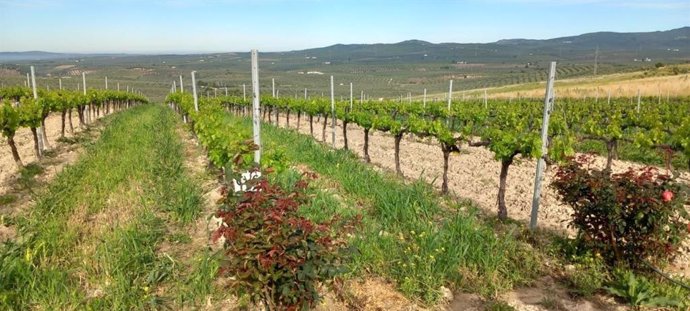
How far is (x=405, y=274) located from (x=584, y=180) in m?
2.33

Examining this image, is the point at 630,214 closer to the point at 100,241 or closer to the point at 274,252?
the point at 274,252

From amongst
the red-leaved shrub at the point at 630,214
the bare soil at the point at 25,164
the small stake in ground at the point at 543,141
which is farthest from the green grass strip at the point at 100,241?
the small stake in ground at the point at 543,141

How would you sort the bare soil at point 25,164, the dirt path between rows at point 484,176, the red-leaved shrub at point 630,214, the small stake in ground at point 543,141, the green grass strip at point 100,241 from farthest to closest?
the dirt path between rows at point 484,176 < the bare soil at point 25,164 < the small stake in ground at point 543,141 < the red-leaved shrub at point 630,214 < the green grass strip at point 100,241

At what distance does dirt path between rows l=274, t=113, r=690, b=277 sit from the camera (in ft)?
25.3

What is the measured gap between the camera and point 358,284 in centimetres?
484

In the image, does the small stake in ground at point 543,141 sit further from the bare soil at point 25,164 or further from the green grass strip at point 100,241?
the bare soil at point 25,164

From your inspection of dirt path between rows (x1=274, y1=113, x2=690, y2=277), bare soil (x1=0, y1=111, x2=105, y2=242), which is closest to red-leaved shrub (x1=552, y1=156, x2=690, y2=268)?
dirt path between rows (x1=274, y1=113, x2=690, y2=277)

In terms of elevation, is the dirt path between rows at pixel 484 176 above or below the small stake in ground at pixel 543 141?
below

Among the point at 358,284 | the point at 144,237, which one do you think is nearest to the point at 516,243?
the point at 358,284

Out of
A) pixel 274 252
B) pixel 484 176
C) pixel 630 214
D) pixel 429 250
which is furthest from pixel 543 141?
pixel 274 252

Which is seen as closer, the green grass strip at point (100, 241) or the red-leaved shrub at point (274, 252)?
the red-leaved shrub at point (274, 252)

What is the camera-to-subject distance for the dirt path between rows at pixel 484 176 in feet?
25.3

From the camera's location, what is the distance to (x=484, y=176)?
36.3ft

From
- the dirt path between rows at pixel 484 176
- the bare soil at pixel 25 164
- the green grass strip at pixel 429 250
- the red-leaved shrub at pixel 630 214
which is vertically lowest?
the dirt path between rows at pixel 484 176
